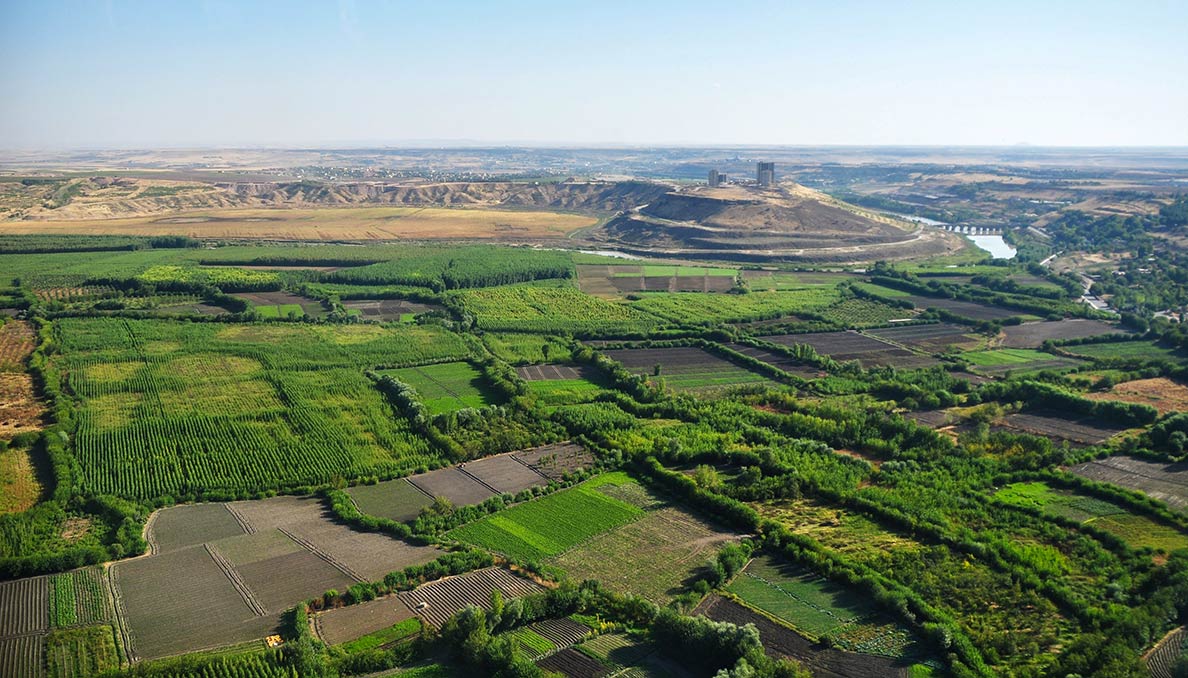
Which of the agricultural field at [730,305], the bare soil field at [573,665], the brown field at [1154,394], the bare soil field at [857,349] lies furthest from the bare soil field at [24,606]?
the brown field at [1154,394]

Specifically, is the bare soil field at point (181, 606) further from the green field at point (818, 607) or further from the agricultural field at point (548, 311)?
the agricultural field at point (548, 311)

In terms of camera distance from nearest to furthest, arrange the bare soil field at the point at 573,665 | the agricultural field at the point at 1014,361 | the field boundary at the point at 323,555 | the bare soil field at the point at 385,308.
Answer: the bare soil field at the point at 573,665, the field boundary at the point at 323,555, the agricultural field at the point at 1014,361, the bare soil field at the point at 385,308

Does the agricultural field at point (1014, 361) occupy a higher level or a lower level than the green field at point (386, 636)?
higher

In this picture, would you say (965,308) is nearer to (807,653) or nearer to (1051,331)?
(1051,331)

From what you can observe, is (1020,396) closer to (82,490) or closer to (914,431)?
(914,431)

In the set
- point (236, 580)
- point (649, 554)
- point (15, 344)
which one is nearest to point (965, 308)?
point (649, 554)

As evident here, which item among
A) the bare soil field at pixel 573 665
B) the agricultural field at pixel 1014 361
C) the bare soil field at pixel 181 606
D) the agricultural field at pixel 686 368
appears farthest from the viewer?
the agricultural field at pixel 1014 361
